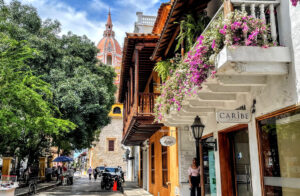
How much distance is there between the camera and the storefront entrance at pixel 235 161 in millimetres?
6047

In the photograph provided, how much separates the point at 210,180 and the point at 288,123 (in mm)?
3993

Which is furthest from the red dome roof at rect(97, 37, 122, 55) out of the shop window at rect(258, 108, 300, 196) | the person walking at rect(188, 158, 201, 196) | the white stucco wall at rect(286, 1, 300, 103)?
the white stucco wall at rect(286, 1, 300, 103)

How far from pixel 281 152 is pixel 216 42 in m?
2.10

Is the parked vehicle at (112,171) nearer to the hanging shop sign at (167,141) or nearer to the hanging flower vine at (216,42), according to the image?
the hanging shop sign at (167,141)

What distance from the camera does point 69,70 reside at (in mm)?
18938

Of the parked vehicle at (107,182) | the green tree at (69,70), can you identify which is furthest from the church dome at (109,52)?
the parked vehicle at (107,182)

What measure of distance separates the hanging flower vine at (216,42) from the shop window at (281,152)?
1261 millimetres

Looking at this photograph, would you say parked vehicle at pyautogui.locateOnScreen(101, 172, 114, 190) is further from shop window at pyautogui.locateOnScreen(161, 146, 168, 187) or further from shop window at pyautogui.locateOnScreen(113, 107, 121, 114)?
shop window at pyautogui.locateOnScreen(113, 107, 121, 114)

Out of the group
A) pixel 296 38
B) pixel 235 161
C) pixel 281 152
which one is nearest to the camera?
pixel 296 38

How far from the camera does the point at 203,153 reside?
27.4 ft

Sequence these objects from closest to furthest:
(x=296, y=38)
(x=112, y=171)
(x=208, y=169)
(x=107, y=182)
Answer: (x=296, y=38)
(x=208, y=169)
(x=107, y=182)
(x=112, y=171)

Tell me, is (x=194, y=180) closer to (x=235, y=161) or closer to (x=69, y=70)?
(x=235, y=161)

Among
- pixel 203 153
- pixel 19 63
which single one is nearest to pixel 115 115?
pixel 19 63

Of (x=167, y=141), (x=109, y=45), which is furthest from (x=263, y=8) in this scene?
(x=109, y=45)
